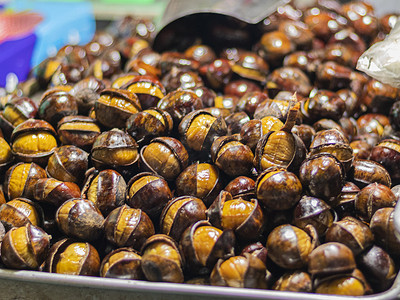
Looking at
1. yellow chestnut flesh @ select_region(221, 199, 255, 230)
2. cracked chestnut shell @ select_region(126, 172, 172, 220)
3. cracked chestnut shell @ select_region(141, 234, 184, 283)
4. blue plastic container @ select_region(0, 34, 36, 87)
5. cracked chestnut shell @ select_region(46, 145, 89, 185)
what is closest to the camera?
cracked chestnut shell @ select_region(141, 234, 184, 283)

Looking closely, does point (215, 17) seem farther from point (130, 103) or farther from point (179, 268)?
point (179, 268)

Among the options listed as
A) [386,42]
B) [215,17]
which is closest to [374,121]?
[386,42]

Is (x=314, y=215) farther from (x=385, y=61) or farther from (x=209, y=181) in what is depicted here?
(x=385, y=61)

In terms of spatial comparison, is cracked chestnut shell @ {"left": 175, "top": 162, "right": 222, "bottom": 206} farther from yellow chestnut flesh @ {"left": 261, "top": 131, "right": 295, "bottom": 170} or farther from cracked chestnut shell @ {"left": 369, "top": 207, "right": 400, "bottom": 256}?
cracked chestnut shell @ {"left": 369, "top": 207, "right": 400, "bottom": 256}

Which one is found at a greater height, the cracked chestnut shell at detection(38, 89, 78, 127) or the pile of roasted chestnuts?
the cracked chestnut shell at detection(38, 89, 78, 127)

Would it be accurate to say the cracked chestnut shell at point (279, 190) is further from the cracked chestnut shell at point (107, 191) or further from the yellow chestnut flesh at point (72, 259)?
the yellow chestnut flesh at point (72, 259)

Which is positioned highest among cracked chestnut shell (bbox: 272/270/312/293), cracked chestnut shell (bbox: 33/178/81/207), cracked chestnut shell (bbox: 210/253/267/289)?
cracked chestnut shell (bbox: 33/178/81/207)

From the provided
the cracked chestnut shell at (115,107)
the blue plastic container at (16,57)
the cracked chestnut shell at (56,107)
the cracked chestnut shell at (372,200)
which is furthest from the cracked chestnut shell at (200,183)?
the blue plastic container at (16,57)

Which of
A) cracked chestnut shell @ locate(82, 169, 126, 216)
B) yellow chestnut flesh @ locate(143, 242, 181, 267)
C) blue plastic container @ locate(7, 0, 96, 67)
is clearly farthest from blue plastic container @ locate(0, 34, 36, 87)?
yellow chestnut flesh @ locate(143, 242, 181, 267)
